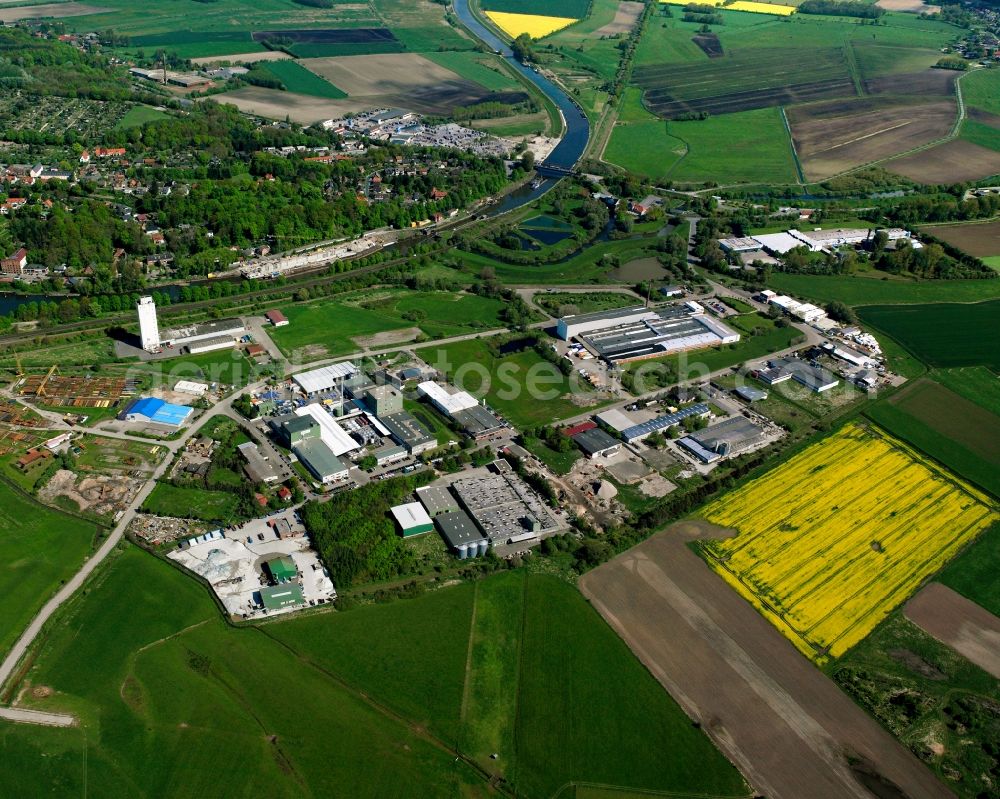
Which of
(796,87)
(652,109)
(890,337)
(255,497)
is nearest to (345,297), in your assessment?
(255,497)

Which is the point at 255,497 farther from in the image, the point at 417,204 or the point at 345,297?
the point at 417,204

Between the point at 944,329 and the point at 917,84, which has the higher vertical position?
the point at 917,84

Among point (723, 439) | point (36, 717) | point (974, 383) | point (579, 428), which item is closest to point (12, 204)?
point (579, 428)

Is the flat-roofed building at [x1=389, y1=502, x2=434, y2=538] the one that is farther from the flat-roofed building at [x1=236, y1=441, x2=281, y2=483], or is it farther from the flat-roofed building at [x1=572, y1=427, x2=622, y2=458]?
the flat-roofed building at [x1=572, y1=427, x2=622, y2=458]

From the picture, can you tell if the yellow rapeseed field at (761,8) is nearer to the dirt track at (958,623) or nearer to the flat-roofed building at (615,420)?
the flat-roofed building at (615,420)

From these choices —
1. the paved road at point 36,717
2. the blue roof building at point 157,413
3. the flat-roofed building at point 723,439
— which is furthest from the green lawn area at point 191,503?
the flat-roofed building at point 723,439

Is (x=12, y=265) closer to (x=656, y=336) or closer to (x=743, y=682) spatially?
(x=656, y=336)

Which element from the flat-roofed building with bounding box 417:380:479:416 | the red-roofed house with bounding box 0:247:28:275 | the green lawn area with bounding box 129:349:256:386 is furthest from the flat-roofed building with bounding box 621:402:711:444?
the red-roofed house with bounding box 0:247:28:275
